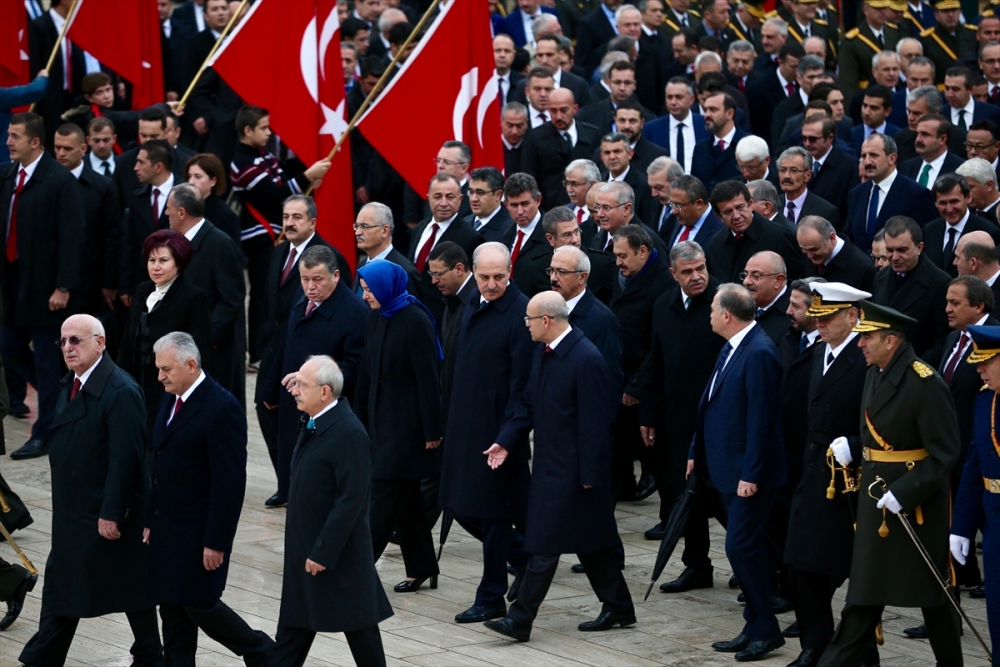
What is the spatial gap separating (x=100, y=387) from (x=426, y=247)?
4.43m

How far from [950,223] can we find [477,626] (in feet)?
15.7

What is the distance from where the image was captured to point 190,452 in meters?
8.66

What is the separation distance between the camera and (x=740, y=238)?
1176cm

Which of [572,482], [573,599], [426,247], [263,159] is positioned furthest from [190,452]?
[263,159]

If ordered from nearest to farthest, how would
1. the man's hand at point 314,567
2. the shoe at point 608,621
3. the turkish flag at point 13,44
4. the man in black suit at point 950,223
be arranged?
the man's hand at point 314,567 < the shoe at point 608,621 < the man in black suit at point 950,223 < the turkish flag at point 13,44

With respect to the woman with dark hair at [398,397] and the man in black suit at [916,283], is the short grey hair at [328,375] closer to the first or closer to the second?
the woman with dark hair at [398,397]

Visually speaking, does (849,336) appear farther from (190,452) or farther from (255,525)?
(255,525)

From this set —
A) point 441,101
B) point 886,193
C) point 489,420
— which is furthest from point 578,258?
point 886,193

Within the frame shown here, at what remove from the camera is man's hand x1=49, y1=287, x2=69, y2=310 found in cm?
1358

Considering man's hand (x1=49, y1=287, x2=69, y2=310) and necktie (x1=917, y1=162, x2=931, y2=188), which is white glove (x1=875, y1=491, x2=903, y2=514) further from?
man's hand (x1=49, y1=287, x2=69, y2=310)

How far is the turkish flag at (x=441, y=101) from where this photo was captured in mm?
13344

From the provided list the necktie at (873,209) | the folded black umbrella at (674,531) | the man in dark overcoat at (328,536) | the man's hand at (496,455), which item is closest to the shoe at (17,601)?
the man in dark overcoat at (328,536)

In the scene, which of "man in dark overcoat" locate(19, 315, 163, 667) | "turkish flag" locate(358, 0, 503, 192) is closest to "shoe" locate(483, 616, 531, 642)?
"man in dark overcoat" locate(19, 315, 163, 667)

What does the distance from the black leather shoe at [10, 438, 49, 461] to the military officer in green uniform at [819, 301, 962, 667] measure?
24.7ft
